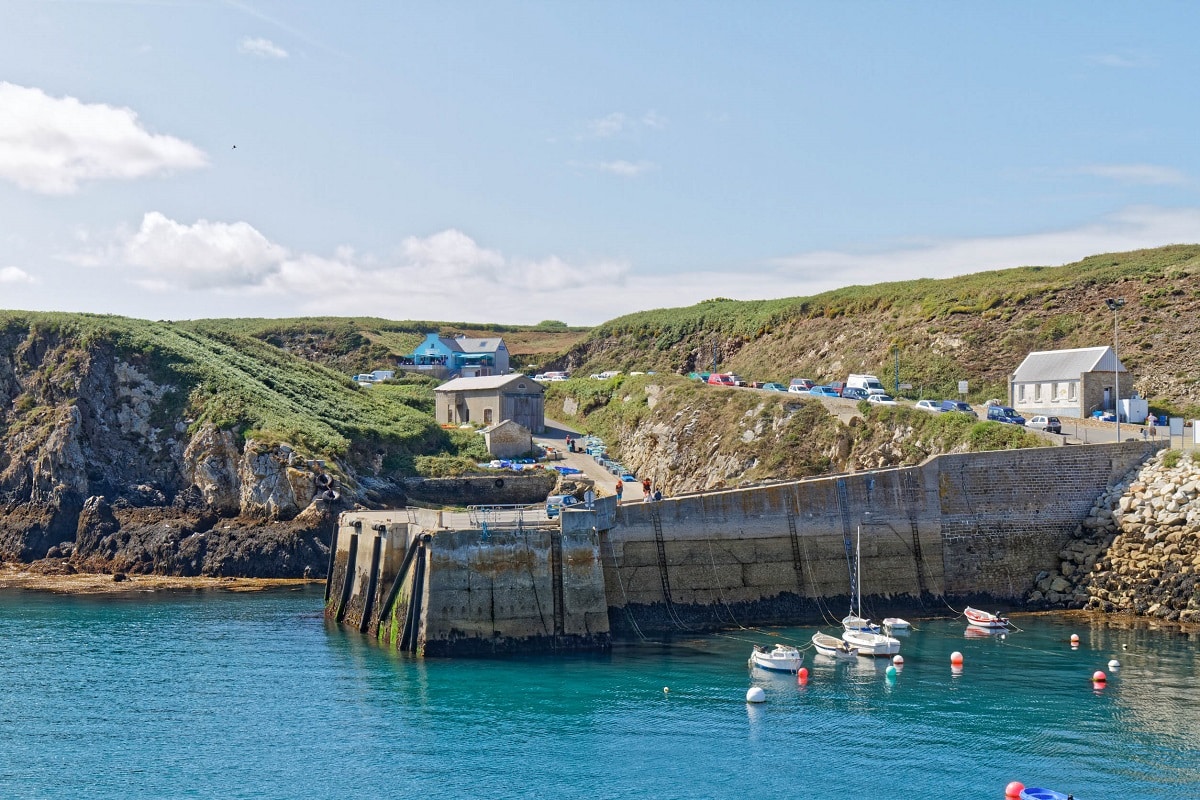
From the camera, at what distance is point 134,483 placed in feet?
272

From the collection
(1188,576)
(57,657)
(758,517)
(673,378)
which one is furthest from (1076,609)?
(673,378)

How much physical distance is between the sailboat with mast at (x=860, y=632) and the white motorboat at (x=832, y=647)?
0.81 ft

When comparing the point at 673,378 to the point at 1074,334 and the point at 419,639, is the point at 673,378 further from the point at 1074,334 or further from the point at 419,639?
the point at 419,639

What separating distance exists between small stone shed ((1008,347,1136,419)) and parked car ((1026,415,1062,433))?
4.17 meters

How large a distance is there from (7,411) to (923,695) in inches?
2798

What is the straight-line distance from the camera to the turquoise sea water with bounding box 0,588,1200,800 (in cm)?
3688

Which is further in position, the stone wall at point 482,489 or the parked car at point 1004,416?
the stone wall at point 482,489

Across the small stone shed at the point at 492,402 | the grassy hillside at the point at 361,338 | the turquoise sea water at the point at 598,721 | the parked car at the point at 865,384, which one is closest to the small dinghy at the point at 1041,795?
the turquoise sea water at the point at 598,721

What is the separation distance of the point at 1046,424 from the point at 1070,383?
782 centimetres

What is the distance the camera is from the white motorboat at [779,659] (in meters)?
47.9

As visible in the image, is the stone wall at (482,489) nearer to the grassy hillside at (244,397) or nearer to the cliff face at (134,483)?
the grassy hillside at (244,397)

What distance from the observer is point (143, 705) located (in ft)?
150

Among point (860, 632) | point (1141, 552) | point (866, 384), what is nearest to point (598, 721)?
point (860, 632)

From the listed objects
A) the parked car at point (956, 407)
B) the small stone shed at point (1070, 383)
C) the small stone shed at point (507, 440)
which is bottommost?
the small stone shed at point (507, 440)
